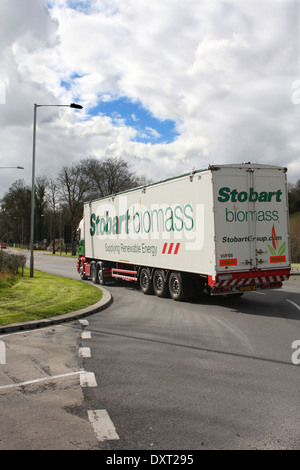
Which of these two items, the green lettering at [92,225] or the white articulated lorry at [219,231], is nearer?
the white articulated lorry at [219,231]

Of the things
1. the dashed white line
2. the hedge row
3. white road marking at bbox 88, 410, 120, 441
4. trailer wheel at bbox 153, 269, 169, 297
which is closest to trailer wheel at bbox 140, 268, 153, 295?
trailer wheel at bbox 153, 269, 169, 297

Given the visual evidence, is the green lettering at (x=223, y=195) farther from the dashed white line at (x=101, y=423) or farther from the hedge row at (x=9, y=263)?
the hedge row at (x=9, y=263)

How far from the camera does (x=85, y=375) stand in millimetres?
5328

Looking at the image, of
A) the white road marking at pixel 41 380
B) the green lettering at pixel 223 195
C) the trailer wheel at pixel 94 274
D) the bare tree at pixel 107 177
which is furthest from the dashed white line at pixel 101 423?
the bare tree at pixel 107 177

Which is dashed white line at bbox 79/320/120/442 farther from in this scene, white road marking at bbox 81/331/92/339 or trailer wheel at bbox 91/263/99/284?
trailer wheel at bbox 91/263/99/284

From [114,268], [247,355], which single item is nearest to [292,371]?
[247,355]

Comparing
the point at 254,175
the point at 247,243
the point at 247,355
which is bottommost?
the point at 247,355

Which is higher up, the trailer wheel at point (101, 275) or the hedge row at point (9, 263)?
the hedge row at point (9, 263)

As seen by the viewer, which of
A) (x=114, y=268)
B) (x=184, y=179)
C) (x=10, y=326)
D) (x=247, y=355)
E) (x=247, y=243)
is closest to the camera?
(x=247, y=355)

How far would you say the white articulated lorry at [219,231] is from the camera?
10391 mm

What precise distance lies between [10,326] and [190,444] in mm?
5552

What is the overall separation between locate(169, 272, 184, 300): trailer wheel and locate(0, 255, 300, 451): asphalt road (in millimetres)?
2598

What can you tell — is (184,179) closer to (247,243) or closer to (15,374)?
(247,243)
